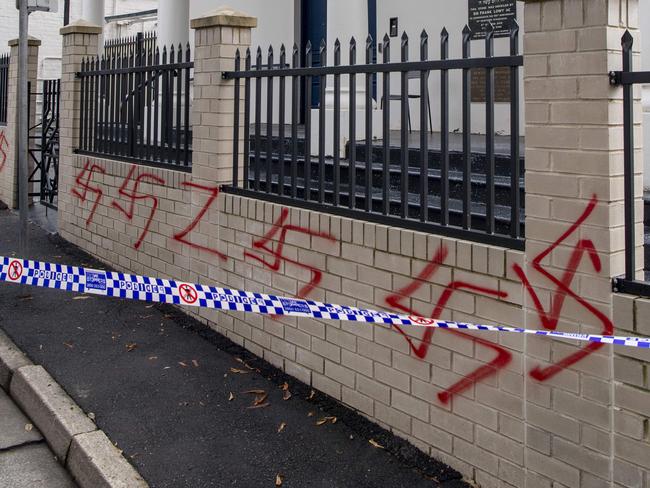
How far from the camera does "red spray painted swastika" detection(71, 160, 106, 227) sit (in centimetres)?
883

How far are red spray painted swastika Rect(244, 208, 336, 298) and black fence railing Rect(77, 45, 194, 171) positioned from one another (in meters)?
1.54

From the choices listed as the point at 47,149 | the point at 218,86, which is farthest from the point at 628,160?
the point at 47,149

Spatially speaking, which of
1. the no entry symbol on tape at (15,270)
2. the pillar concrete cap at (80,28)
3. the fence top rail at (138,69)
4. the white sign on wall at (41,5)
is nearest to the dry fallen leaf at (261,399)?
the no entry symbol on tape at (15,270)

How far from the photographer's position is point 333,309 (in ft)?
16.6

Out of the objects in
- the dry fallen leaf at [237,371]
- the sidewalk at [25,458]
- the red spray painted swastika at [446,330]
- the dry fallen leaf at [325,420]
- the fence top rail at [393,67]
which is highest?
the fence top rail at [393,67]

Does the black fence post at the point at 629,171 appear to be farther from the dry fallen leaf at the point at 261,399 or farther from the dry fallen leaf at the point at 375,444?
the dry fallen leaf at the point at 261,399

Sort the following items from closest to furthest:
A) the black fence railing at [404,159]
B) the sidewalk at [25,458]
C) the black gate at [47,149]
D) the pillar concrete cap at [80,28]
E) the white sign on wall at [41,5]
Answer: the black fence railing at [404,159]
the sidewalk at [25,458]
the white sign on wall at [41,5]
the pillar concrete cap at [80,28]
the black gate at [47,149]

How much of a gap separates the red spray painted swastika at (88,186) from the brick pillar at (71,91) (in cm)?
24

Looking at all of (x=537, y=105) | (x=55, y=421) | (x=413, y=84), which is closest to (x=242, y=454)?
(x=55, y=421)

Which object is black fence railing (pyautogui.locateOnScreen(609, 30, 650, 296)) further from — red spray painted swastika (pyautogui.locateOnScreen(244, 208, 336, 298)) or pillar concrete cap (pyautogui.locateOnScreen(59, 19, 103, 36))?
pillar concrete cap (pyautogui.locateOnScreen(59, 19, 103, 36))

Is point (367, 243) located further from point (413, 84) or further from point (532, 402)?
point (413, 84)

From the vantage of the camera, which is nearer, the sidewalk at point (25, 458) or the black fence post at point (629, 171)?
the black fence post at point (629, 171)

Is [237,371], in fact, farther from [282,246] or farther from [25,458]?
[25,458]

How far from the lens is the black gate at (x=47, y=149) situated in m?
11.3
